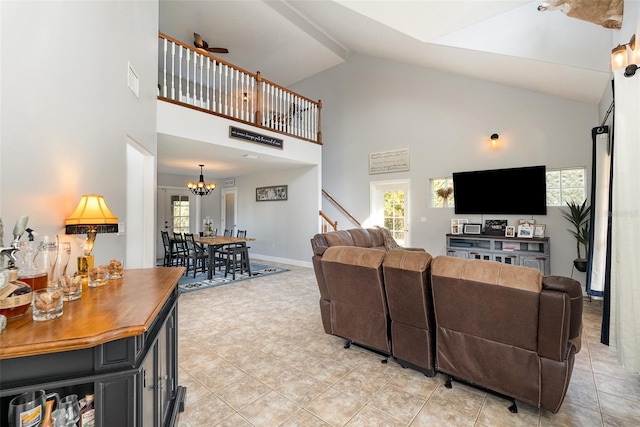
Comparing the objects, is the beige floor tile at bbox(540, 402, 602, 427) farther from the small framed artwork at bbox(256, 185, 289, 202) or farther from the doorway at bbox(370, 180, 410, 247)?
the small framed artwork at bbox(256, 185, 289, 202)

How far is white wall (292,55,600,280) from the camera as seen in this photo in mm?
4715

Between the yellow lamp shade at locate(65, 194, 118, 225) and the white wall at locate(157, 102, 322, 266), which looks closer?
the yellow lamp shade at locate(65, 194, 118, 225)

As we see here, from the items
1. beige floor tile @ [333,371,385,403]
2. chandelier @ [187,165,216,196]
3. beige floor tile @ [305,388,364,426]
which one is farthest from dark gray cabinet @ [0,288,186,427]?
chandelier @ [187,165,216,196]

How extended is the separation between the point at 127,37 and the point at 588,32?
192 inches

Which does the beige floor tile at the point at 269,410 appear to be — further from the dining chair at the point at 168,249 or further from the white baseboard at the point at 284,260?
the dining chair at the point at 168,249

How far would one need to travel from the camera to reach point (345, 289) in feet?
8.57

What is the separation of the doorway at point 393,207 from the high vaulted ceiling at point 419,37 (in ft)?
8.45

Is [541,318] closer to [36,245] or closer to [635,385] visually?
[635,385]

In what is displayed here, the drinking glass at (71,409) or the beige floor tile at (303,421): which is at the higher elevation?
the drinking glass at (71,409)

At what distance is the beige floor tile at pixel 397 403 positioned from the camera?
6.13 feet

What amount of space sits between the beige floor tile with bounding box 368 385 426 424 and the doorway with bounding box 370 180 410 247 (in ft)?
14.8

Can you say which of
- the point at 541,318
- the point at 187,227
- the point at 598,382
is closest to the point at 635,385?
the point at 598,382

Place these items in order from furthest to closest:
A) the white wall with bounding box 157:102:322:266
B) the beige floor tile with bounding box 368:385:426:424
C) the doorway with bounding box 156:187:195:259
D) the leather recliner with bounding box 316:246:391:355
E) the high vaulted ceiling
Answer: the doorway with bounding box 156:187:195:259 < the white wall with bounding box 157:102:322:266 < the high vaulted ceiling < the leather recliner with bounding box 316:246:391:355 < the beige floor tile with bounding box 368:385:426:424

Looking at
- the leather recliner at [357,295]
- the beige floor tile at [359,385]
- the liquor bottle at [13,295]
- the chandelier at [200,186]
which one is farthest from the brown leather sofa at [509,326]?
the chandelier at [200,186]
